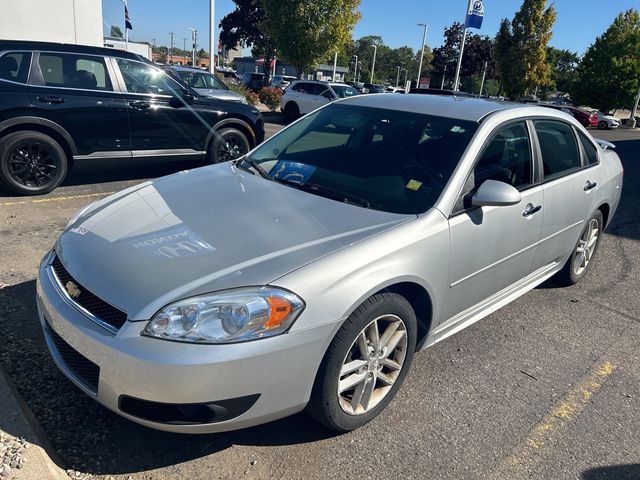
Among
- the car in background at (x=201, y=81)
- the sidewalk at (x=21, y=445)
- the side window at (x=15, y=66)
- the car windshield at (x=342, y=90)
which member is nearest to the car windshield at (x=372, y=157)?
the sidewalk at (x=21, y=445)

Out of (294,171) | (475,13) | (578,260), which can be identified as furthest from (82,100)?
(475,13)

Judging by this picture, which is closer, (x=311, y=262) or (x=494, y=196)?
(x=311, y=262)

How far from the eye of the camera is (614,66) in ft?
126

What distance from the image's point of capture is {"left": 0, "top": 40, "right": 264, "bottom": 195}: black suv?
233 inches

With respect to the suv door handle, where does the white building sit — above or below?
above

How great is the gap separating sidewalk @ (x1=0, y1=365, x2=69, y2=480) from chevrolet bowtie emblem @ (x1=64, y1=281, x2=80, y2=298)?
24.1 inches

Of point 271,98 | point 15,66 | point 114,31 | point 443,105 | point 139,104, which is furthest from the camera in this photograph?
point 114,31

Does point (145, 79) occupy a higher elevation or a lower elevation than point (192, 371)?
higher

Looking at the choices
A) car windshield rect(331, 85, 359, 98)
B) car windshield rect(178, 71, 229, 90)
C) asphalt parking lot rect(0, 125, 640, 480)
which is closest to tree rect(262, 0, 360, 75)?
car windshield rect(331, 85, 359, 98)

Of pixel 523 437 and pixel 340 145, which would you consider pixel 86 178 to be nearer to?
pixel 340 145

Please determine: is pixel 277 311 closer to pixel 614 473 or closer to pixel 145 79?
pixel 614 473

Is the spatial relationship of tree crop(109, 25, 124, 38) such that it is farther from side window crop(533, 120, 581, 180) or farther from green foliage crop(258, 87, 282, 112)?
side window crop(533, 120, 581, 180)

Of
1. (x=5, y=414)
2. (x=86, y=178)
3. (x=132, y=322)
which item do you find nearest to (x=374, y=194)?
(x=132, y=322)

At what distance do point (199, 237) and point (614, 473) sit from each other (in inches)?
91.5
